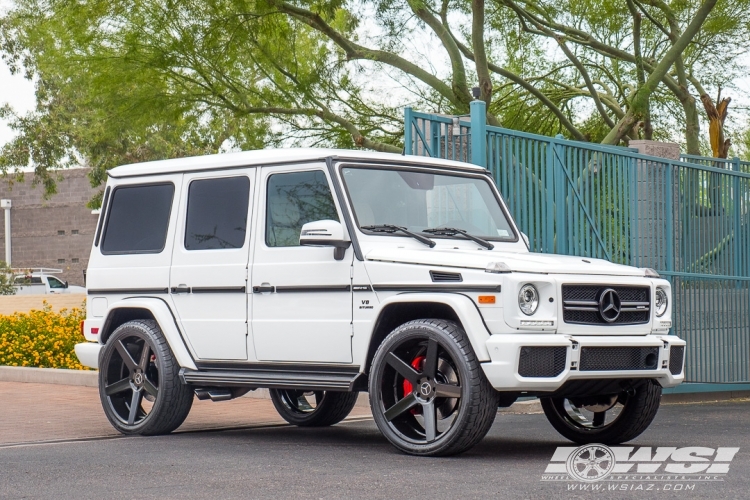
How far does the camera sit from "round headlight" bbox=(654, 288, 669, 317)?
8.03 m

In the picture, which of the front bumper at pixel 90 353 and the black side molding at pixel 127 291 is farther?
the front bumper at pixel 90 353

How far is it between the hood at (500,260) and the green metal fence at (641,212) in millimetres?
3491

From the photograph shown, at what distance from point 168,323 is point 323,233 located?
1914 millimetres

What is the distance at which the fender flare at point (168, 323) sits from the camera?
9.12m

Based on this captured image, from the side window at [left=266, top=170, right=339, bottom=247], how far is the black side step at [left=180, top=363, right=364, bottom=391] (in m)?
0.89

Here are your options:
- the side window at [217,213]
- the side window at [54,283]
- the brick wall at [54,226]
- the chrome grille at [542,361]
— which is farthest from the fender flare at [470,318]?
the brick wall at [54,226]

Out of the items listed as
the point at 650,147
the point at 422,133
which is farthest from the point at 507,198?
the point at 650,147

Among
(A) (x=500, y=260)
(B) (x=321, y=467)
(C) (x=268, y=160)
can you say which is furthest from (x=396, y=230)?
(B) (x=321, y=467)

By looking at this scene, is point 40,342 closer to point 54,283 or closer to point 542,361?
point 542,361

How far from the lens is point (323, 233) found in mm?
7891

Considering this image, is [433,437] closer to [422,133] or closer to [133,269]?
[133,269]

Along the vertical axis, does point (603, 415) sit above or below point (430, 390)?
below

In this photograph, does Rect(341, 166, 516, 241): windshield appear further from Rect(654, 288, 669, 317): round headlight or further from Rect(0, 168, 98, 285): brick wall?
Rect(0, 168, 98, 285): brick wall

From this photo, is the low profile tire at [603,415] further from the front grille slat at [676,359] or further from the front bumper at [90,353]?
the front bumper at [90,353]
